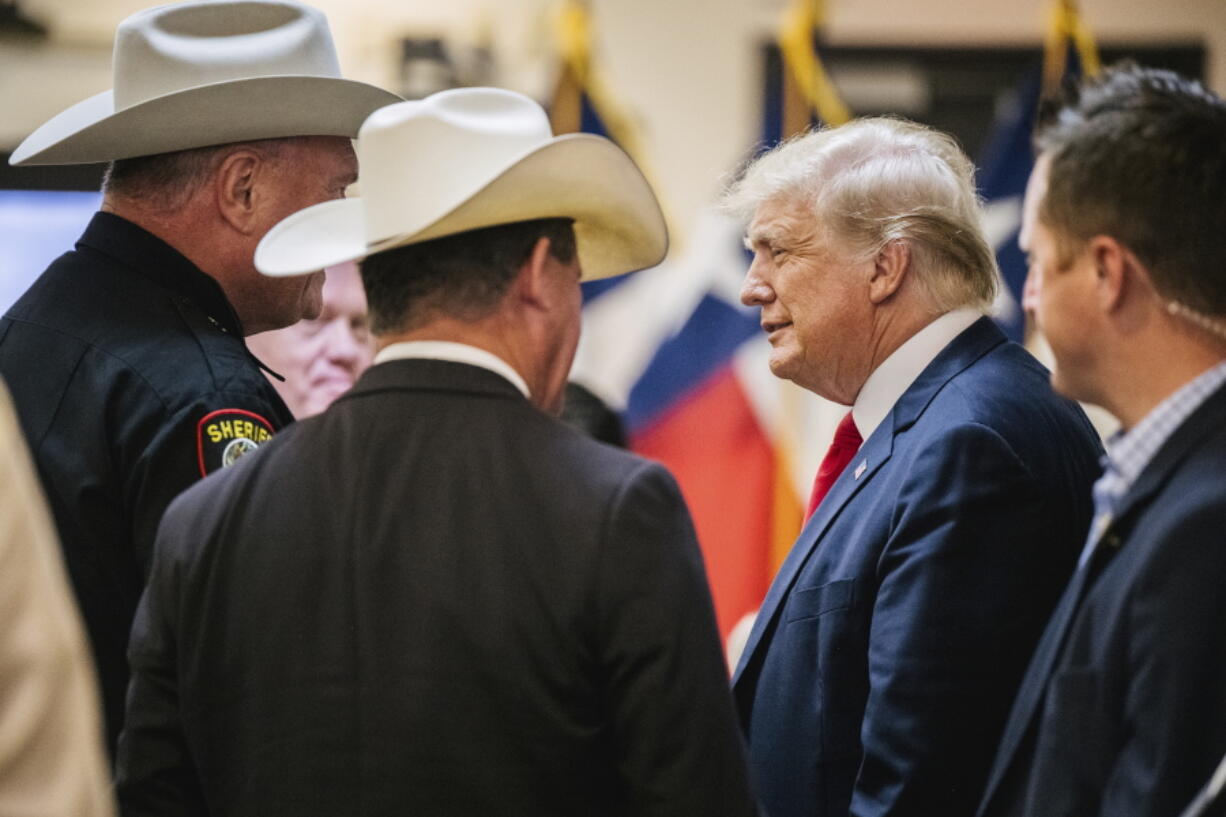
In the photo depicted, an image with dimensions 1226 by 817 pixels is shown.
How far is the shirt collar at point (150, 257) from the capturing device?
198 cm

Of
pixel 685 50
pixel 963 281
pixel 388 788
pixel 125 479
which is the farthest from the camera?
pixel 685 50

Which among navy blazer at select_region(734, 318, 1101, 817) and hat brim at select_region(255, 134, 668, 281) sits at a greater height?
hat brim at select_region(255, 134, 668, 281)

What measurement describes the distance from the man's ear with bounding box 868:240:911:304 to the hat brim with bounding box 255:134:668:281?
0.51m

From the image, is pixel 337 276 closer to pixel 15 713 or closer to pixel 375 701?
pixel 375 701

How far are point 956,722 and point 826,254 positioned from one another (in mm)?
713

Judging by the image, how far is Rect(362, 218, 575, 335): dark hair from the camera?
57.6 inches

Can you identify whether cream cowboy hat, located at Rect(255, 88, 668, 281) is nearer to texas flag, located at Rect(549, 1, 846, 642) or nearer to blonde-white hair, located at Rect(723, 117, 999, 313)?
blonde-white hair, located at Rect(723, 117, 999, 313)

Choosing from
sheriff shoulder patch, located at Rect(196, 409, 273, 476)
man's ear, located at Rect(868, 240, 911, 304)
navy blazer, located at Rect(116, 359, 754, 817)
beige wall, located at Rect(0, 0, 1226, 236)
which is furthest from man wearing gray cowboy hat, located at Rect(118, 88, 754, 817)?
beige wall, located at Rect(0, 0, 1226, 236)

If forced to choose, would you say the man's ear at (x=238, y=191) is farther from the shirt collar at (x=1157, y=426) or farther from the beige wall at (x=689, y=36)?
the beige wall at (x=689, y=36)

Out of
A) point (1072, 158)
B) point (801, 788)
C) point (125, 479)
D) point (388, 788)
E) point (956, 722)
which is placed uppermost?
point (1072, 158)

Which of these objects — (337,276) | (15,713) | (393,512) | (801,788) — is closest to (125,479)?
(393,512)

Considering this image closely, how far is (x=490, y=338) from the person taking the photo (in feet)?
4.79

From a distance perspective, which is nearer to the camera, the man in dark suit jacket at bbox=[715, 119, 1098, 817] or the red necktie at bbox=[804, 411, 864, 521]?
the man in dark suit jacket at bbox=[715, 119, 1098, 817]

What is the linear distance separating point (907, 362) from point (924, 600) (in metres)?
0.44
